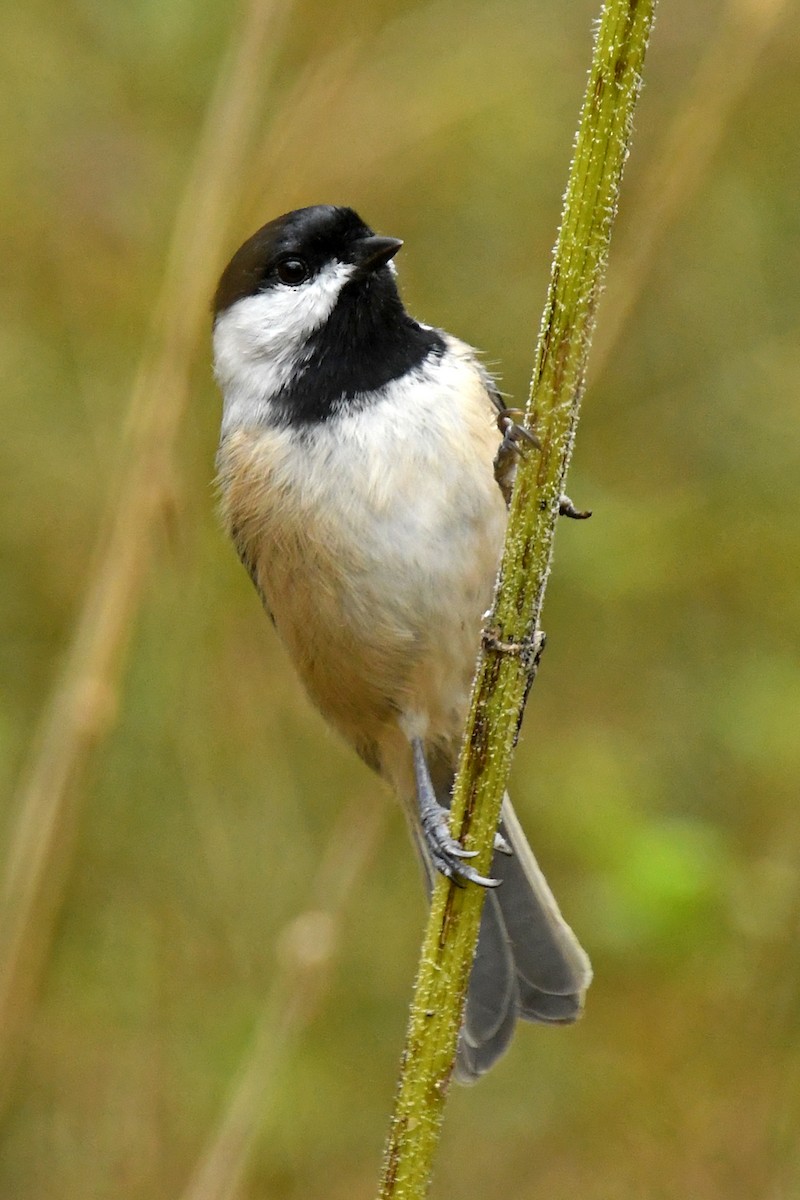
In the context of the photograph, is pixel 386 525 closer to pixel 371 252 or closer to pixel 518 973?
pixel 371 252

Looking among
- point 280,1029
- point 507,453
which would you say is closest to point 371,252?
point 507,453

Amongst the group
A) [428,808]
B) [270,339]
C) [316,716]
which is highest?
[270,339]

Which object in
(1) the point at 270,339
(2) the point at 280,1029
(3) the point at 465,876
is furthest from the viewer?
(1) the point at 270,339

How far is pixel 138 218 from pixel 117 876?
1.61 meters

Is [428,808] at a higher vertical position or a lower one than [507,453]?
lower

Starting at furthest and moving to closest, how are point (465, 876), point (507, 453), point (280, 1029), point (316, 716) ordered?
point (316, 716)
point (507, 453)
point (280, 1029)
point (465, 876)

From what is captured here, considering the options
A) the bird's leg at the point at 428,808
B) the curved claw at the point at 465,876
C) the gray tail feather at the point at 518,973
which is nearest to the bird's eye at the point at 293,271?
the bird's leg at the point at 428,808

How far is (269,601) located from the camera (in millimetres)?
Result: 2768

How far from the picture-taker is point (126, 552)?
1950 millimetres

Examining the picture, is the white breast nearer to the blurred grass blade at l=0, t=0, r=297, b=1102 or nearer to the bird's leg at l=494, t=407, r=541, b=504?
the bird's leg at l=494, t=407, r=541, b=504

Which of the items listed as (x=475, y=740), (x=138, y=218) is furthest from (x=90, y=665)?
(x=138, y=218)

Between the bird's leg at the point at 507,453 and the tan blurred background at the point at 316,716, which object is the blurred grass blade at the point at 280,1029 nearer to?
the tan blurred background at the point at 316,716

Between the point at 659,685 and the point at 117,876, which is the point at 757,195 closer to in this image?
the point at 659,685

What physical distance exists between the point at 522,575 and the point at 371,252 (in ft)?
4.83
